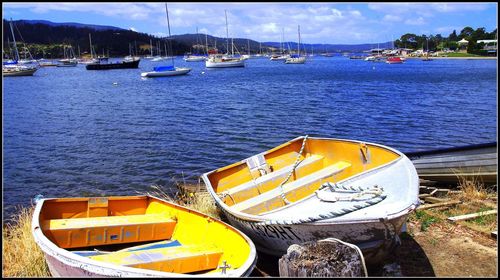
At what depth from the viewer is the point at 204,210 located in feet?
30.2

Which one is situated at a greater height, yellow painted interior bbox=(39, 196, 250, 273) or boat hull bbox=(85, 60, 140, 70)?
boat hull bbox=(85, 60, 140, 70)

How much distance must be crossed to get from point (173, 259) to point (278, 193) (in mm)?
2906

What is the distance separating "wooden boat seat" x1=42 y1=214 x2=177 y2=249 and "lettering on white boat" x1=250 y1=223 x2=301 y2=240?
1.47 meters

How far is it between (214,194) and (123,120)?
20.4 m

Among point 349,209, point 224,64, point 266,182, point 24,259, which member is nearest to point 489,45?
point 224,64

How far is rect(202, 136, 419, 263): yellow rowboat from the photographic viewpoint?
5.93 meters

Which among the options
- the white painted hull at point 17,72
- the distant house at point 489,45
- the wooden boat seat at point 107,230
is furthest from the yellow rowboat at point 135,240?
the distant house at point 489,45

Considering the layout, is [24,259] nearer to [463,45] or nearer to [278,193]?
[278,193]

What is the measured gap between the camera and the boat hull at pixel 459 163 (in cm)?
953

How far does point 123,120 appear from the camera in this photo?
27328 millimetres

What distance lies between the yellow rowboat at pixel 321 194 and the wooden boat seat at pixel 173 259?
0.89 m

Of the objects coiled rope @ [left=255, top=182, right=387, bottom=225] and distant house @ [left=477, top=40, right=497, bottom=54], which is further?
distant house @ [left=477, top=40, right=497, bottom=54]

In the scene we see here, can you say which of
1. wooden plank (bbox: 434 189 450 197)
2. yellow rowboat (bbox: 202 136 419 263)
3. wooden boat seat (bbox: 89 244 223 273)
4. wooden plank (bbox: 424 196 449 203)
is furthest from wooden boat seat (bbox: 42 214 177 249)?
wooden plank (bbox: 434 189 450 197)

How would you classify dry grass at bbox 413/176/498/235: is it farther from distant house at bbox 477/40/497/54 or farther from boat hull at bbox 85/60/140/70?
distant house at bbox 477/40/497/54
